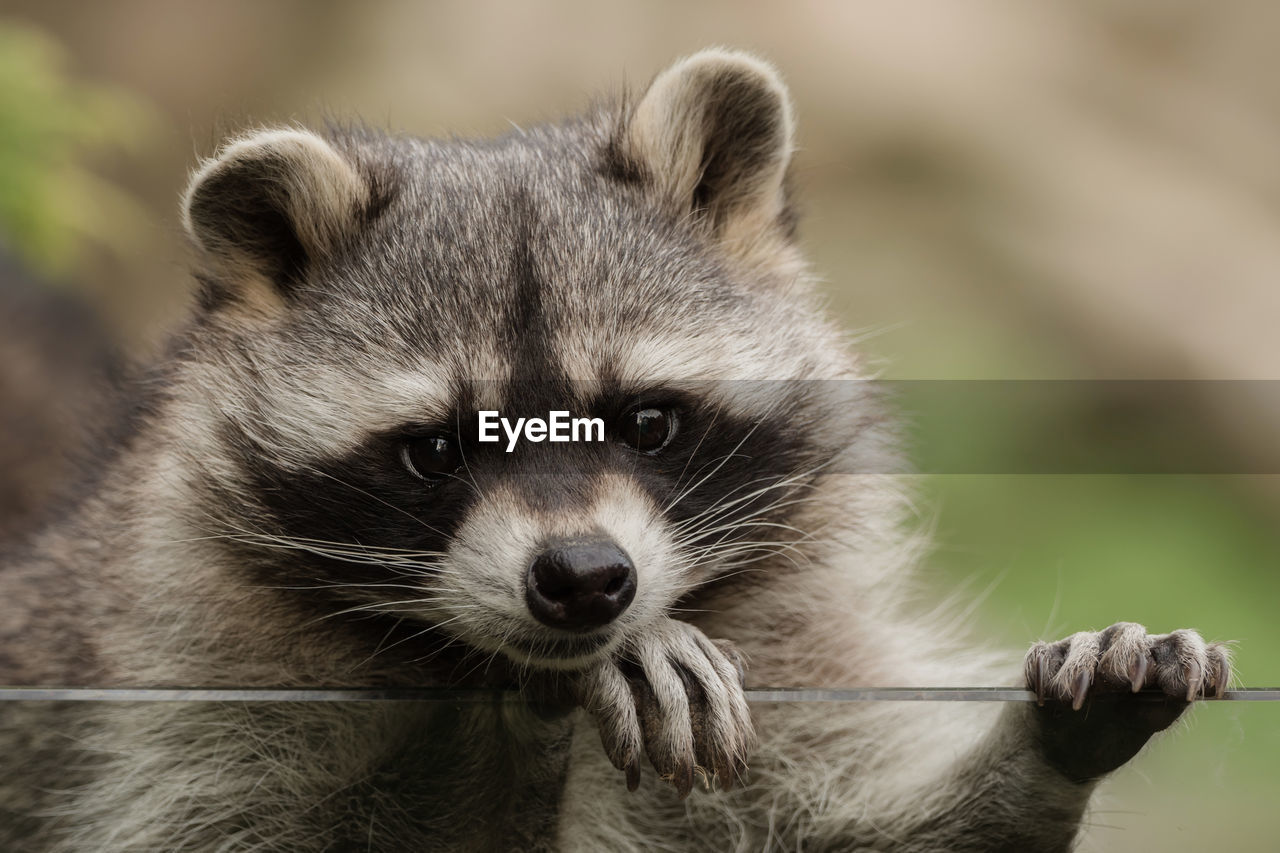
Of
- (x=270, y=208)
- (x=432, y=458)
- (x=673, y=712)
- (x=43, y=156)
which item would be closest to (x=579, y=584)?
(x=673, y=712)

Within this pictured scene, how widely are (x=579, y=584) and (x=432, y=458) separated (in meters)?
0.40

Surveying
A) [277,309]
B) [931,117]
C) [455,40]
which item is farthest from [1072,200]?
[277,309]

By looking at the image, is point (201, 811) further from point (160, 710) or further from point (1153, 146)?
point (1153, 146)

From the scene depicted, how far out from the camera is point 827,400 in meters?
2.48

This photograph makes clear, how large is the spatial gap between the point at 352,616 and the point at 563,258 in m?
0.72

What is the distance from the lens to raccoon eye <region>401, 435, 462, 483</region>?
6.86 ft

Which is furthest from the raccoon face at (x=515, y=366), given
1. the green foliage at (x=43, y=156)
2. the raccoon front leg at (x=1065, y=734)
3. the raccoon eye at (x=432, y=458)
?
the green foliage at (x=43, y=156)

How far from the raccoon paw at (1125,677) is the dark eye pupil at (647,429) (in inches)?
26.7

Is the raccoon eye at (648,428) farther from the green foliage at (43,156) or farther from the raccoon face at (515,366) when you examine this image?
the green foliage at (43,156)

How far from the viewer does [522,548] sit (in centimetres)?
Answer: 191

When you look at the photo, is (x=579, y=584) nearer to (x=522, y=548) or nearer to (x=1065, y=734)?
(x=522, y=548)

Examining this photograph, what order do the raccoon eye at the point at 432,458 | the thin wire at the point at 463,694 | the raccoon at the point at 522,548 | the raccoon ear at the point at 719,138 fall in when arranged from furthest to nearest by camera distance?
1. the raccoon ear at the point at 719,138
2. the raccoon eye at the point at 432,458
3. the raccoon at the point at 522,548
4. the thin wire at the point at 463,694

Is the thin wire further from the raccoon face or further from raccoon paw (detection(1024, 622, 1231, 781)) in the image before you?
the raccoon face

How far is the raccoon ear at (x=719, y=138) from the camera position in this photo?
98.6 inches
